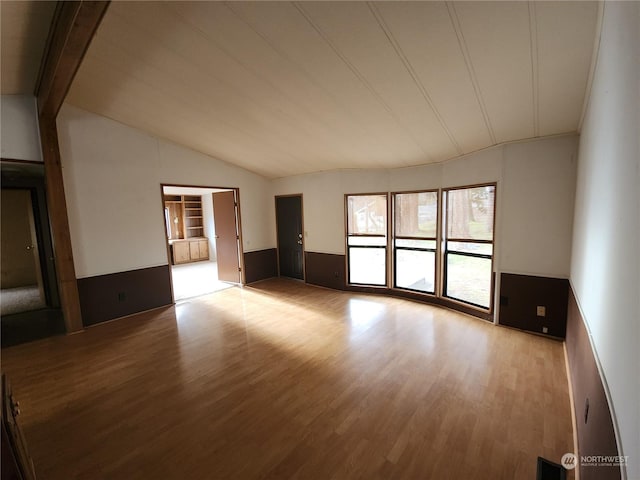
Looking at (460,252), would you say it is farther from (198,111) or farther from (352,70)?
(198,111)

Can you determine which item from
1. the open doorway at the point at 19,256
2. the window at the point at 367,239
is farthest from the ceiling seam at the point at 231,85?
the open doorway at the point at 19,256

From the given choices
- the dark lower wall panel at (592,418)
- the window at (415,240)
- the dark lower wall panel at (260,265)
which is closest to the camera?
the dark lower wall panel at (592,418)

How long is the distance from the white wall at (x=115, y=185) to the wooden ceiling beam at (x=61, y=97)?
0.18 metres

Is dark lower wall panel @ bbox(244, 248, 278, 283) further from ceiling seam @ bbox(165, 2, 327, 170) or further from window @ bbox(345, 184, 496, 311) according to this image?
ceiling seam @ bbox(165, 2, 327, 170)

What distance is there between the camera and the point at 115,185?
416 centimetres

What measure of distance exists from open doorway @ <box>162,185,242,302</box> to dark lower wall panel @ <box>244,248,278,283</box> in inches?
7.4

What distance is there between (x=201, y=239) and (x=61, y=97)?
6.54m

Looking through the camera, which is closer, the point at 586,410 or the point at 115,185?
the point at 586,410

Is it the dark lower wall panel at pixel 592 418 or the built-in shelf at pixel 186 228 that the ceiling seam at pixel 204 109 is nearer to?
the dark lower wall panel at pixel 592 418

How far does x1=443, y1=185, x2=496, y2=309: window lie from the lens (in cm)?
374

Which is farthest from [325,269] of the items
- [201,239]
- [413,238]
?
[201,239]

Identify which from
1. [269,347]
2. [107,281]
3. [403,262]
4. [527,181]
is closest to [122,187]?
[107,281]

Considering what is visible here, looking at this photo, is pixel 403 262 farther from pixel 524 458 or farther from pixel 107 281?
pixel 107 281

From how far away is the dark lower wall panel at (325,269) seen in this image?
18.2ft
